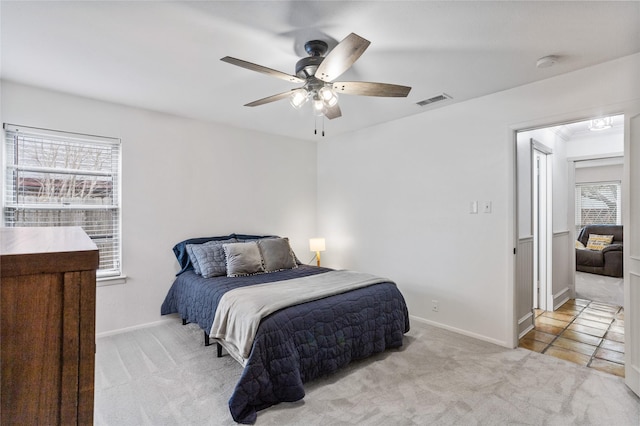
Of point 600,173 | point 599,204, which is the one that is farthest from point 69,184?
point 599,204

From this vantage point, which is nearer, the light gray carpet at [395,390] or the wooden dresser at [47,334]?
the wooden dresser at [47,334]

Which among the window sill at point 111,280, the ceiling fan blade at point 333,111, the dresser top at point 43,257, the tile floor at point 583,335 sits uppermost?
the ceiling fan blade at point 333,111

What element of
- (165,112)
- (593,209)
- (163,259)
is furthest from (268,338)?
(593,209)

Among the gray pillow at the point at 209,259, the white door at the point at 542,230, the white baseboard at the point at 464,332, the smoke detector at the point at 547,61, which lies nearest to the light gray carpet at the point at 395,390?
the white baseboard at the point at 464,332

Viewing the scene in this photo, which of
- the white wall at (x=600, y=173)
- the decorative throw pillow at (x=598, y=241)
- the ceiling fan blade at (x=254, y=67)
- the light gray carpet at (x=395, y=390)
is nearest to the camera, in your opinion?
the ceiling fan blade at (x=254, y=67)

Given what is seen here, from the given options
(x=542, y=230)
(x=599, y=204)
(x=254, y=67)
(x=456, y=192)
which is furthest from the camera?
(x=599, y=204)

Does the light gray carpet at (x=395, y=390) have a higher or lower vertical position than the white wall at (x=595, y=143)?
lower

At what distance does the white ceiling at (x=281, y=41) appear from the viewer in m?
1.88

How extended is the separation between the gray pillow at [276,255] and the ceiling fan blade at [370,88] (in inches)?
83.6

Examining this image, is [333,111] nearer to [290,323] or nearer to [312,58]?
[312,58]

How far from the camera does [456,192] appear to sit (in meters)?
A: 3.46

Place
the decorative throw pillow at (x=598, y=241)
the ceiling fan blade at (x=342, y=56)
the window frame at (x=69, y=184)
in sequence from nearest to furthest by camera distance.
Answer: the ceiling fan blade at (x=342, y=56), the window frame at (x=69, y=184), the decorative throw pillow at (x=598, y=241)

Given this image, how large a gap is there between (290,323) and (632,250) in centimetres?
255

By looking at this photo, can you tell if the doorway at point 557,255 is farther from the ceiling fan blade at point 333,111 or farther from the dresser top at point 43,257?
the dresser top at point 43,257
